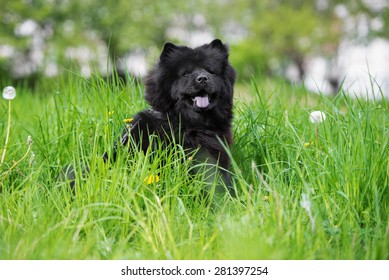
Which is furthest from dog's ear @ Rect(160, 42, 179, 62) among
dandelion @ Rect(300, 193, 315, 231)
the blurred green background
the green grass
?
the blurred green background

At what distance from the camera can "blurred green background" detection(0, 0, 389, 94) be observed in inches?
929

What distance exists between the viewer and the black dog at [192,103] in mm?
3975

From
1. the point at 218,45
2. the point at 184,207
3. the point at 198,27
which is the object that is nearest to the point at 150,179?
the point at 184,207

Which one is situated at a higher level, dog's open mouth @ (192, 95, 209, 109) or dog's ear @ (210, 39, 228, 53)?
dog's ear @ (210, 39, 228, 53)

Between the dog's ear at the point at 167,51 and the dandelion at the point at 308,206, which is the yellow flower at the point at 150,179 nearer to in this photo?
the dandelion at the point at 308,206

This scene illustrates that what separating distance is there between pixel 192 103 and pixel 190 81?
191 mm

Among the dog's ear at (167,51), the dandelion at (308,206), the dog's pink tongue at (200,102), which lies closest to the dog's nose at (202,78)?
the dog's pink tongue at (200,102)

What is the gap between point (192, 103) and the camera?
414 cm

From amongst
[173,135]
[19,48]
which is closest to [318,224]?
[173,135]

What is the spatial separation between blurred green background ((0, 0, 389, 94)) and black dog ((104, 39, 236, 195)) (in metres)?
19.1

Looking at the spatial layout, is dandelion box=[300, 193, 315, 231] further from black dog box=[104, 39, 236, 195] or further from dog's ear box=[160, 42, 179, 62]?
dog's ear box=[160, 42, 179, 62]

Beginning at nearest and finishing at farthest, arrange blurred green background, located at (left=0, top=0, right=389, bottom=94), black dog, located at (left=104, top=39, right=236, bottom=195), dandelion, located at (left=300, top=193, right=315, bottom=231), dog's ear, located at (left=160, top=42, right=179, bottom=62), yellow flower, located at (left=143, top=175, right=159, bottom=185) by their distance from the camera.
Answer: dandelion, located at (left=300, top=193, right=315, bottom=231) → yellow flower, located at (left=143, top=175, right=159, bottom=185) → black dog, located at (left=104, top=39, right=236, bottom=195) → dog's ear, located at (left=160, top=42, right=179, bottom=62) → blurred green background, located at (left=0, top=0, right=389, bottom=94)

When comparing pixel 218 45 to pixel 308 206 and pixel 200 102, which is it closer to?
pixel 200 102

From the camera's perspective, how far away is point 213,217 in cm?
349
